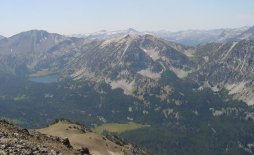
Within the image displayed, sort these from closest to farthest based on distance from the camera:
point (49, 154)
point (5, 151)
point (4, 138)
Answer: point (5, 151), point (49, 154), point (4, 138)

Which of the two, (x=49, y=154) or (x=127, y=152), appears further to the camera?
(x=127, y=152)

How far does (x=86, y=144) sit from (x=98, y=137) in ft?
67.3

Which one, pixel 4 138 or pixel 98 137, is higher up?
pixel 4 138

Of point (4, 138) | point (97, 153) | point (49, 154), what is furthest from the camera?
point (97, 153)

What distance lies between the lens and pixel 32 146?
55969mm

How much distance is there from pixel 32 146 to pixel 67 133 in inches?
5677

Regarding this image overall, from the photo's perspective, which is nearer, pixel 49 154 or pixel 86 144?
pixel 49 154

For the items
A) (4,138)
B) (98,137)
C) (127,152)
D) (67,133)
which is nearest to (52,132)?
(67,133)

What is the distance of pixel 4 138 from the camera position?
199 feet

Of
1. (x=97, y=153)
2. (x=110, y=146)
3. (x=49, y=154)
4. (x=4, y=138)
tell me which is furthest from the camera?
(x=110, y=146)

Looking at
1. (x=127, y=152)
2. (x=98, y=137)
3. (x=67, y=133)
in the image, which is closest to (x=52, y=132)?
(x=67, y=133)

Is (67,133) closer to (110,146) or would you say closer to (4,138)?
(110,146)

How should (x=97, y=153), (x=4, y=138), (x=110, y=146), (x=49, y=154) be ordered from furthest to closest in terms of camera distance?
(x=110, y=146), (x=97, y=153), (x=4, y=138), (x=49, y=154)

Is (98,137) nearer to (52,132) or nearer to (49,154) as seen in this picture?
(52,132)
